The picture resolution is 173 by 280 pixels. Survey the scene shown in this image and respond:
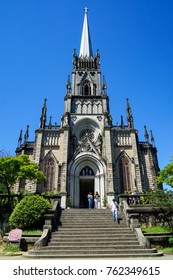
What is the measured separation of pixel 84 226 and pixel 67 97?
22.5 metres

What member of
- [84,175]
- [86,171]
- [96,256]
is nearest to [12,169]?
[96,256]

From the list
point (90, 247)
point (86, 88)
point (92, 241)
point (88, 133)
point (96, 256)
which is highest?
point (86, 88)

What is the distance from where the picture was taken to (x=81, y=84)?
3369cm

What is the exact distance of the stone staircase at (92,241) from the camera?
25.2 ft

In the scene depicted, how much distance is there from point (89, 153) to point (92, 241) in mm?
16134

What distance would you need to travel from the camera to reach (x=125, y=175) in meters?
25.0

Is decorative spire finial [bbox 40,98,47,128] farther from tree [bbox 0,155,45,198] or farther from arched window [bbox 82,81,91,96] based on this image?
tree [bbox 0,155,45,198]

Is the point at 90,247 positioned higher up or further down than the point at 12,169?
further down

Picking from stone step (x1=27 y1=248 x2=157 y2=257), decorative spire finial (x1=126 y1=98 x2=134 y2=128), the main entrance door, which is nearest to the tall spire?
decorative spire finial (x1=126 y1=98 x2=134 y2=128)

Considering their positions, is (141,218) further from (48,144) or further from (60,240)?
(48,144)

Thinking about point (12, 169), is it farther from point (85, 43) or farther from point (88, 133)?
point (85, 43)

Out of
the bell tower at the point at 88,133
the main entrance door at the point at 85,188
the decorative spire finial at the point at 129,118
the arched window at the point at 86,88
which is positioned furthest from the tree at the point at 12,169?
the arched window at the point at 86,88

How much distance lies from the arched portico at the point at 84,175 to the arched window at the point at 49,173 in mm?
2487
